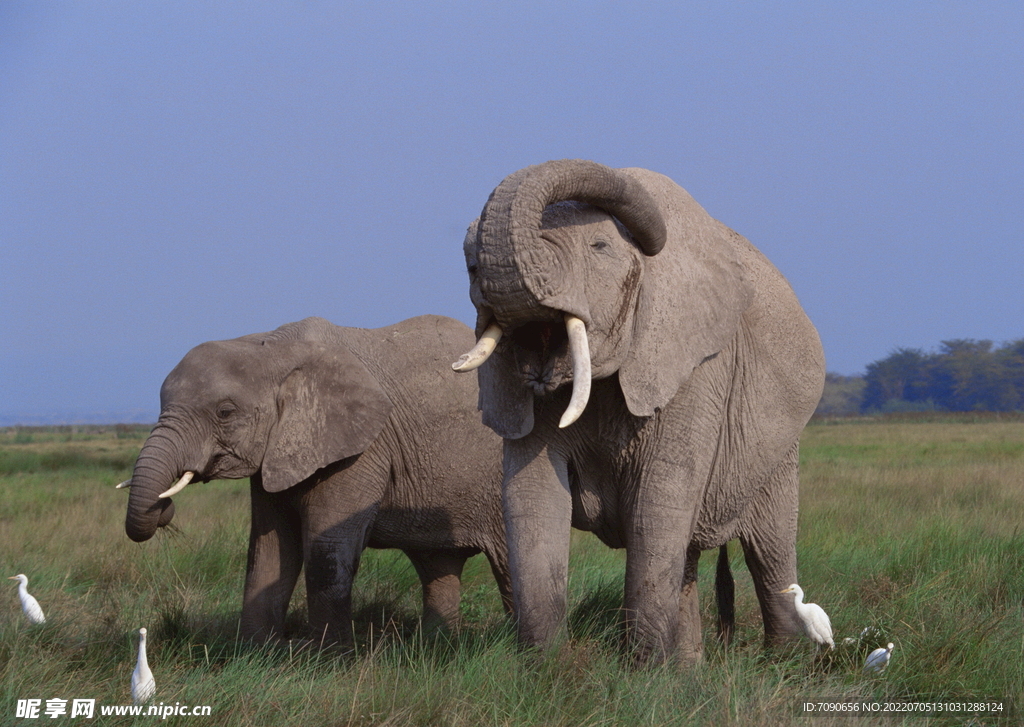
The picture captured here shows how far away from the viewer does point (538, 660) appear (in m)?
4.20

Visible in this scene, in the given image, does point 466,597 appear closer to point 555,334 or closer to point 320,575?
point 320,575

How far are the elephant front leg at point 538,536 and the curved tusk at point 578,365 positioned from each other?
23.4 inches

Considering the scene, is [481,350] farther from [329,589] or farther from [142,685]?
[329,589]

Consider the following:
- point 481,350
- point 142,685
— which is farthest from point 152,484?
point 481,350

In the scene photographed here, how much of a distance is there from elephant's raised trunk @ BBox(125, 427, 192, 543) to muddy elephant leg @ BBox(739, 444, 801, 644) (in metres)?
3.03

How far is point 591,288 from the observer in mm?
3994

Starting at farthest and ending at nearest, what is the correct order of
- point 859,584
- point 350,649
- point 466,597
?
point 466,597 → point 859,584 → point 350,649

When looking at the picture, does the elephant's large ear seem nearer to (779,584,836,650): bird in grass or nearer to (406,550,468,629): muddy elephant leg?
(406,550,468,629): muddy elephant leg

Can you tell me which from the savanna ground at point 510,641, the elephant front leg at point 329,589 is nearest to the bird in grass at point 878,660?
the savanna ground at point 510,641

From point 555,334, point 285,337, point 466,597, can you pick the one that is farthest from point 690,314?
point 466,597

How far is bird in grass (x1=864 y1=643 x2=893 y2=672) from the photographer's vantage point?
4641 mm

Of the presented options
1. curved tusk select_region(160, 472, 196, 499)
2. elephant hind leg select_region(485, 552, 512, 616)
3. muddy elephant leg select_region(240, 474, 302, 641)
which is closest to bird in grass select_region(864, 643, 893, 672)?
elephant hind leg select_region(485, 552, 512, 616)

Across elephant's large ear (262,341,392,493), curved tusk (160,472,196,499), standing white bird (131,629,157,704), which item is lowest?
standing white bird (131,629,157,704)

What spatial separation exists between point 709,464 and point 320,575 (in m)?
2.77
